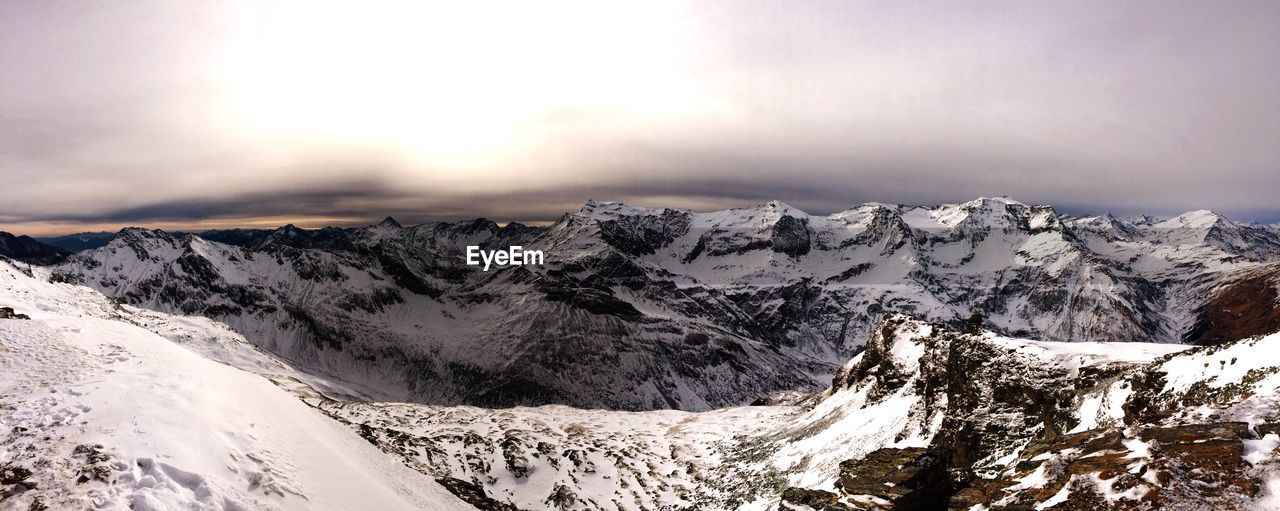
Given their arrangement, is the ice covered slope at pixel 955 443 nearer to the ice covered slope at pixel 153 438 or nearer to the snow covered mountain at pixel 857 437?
the snow covered mountain at pixel 857 437

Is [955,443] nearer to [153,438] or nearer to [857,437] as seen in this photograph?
[857,437]

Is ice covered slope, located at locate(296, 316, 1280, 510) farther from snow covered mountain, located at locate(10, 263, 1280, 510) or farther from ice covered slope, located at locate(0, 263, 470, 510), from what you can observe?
ice covered slope, located at locate(0, 263, 470, 510)

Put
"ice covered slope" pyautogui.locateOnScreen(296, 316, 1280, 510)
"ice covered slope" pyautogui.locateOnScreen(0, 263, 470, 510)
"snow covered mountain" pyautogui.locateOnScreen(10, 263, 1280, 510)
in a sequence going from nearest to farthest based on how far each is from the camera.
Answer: "ice covered slope" pyautogui.locateOnScreen(296, 316, 1280, 510), "snow covered mountain" pyautogui.locateOnScreen(10, 263, 1280, 510), "ice covered slope" pyautogui.locateOnScreen(0, 263, 470, 510)

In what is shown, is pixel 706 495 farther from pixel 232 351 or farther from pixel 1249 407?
pixel 232 351

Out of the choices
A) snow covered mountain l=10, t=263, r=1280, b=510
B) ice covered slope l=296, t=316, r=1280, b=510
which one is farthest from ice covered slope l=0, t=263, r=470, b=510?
ice covered slope l=296, t=316, r=1280, b=510

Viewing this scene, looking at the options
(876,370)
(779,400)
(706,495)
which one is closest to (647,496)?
(706,495)

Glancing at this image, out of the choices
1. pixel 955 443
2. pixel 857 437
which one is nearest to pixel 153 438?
pixel 955 443

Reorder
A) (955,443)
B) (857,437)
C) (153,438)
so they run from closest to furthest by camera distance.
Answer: (153,438), (955,443), (857,437)
